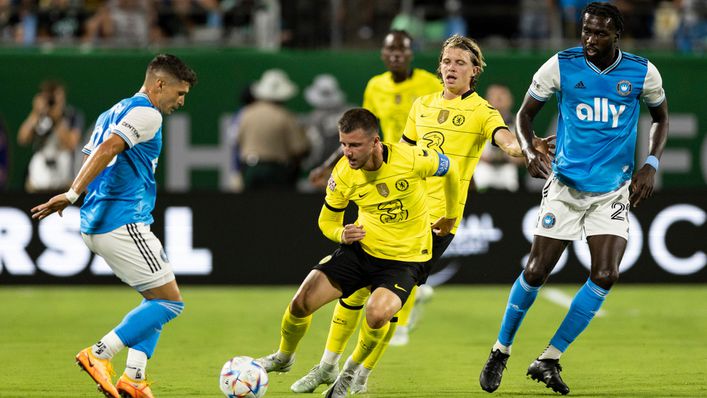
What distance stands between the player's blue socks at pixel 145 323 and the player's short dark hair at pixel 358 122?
4.88 feet

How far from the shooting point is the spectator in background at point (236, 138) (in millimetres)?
15828

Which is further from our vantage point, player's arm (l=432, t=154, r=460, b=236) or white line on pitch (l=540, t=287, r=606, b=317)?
white line on pitch (l=540, t=287, r=606, b=317)

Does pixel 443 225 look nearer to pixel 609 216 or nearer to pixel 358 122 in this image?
pixel 609 216

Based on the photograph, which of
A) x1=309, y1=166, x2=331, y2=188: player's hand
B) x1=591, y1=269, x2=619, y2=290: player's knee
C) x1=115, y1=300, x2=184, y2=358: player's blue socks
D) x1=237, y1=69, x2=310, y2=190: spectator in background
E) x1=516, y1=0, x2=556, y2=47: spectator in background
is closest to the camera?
x1=115, y1=300, x2=184, y2=358: player's blue socks

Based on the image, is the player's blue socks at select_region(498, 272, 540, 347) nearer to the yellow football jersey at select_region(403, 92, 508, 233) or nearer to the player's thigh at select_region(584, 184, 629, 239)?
the player's thigh at select_region(584, 184, 629, 239)

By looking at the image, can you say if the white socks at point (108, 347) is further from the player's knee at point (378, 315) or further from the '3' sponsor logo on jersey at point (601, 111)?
the '3' sponsor logo on jersey at point (601, 111)

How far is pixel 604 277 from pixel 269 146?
807 cm

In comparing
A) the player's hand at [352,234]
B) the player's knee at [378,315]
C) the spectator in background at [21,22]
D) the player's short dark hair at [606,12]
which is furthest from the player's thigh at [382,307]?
the spectator in background at [21,22]

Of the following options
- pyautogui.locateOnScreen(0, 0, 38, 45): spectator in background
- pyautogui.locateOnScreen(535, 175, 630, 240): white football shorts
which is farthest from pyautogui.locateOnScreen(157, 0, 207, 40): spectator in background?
pyautogui.locateOnScreen(535, 175, 630, 240): white football shorts

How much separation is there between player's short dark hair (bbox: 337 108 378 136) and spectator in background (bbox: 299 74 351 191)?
9.36m

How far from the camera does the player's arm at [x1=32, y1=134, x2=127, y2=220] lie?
656 centimetres

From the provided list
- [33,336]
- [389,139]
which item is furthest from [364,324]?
[33,336]

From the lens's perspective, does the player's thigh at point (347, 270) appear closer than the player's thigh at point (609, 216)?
Yes

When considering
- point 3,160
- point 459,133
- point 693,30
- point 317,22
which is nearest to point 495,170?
point 317,22
